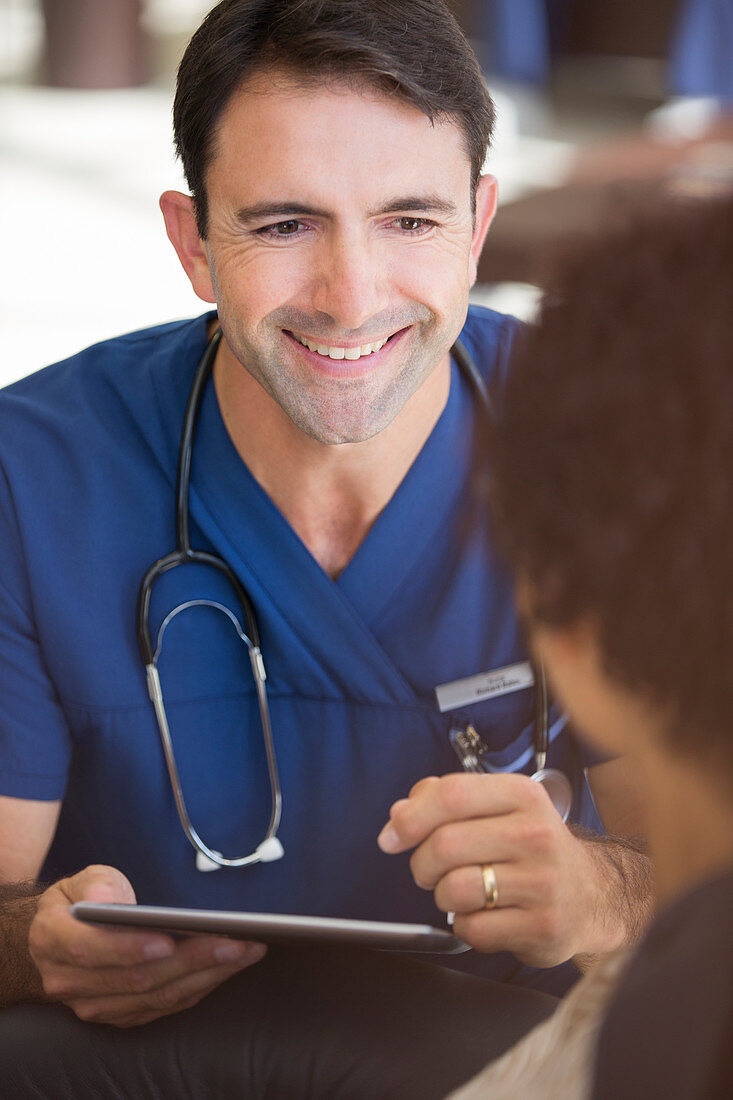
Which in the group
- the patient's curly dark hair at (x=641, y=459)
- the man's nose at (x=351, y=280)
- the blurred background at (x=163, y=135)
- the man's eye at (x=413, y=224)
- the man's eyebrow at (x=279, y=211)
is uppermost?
the blurred background at (x=163, y=135)

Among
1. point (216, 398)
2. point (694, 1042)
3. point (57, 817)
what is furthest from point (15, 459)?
point (694, 1042)

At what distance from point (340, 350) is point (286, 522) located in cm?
18

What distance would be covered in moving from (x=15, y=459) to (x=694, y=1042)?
2.95ft

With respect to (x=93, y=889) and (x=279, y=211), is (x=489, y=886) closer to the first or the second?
(x=93, y=889)

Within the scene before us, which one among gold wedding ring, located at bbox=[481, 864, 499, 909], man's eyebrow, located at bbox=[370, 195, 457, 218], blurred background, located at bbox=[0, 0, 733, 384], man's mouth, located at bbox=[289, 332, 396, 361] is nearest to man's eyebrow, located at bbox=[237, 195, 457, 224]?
man's eyebrow, located at bbox=[370, 195, 457, 218]

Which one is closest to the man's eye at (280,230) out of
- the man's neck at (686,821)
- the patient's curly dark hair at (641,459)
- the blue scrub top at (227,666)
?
the blue scrub top at (227,666)

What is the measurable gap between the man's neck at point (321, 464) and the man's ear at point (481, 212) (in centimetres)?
13

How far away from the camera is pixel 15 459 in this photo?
1.18 meters

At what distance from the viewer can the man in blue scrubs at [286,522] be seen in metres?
1.07

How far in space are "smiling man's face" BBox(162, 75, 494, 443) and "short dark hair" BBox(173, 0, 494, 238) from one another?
16 millimetres

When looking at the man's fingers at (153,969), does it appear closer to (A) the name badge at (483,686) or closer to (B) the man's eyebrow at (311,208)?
(A) the name badge at (483,686)

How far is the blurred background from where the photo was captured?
3.68m

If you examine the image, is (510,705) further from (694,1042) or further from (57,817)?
(694,1042)

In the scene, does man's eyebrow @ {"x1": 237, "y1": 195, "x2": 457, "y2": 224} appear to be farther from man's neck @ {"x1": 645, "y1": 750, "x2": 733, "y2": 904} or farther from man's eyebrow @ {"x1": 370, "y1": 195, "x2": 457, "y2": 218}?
man's neck @ {"x1": 645, "y1": 750, "x2": 733, "y2": 904}
